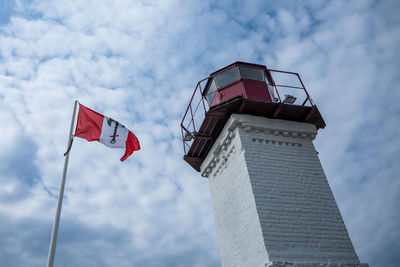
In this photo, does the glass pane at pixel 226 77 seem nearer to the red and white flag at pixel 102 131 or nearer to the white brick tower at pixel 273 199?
the white brick tower at pixel 273 199

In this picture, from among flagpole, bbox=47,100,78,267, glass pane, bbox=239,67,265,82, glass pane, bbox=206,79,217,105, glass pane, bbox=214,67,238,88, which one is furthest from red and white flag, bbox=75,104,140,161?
glass pane, bbox=239,67,265,82

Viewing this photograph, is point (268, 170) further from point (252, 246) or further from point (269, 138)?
point (252, 246)

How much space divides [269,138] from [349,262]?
16.3ft

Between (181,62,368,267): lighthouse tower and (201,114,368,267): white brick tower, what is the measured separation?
0.03m

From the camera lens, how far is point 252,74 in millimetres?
14586

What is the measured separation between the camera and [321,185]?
1213cm

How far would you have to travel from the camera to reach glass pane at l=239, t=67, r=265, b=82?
47.3ft

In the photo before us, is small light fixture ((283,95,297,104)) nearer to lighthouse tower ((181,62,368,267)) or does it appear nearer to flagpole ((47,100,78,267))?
lighthouse tower ((181,62,368,267))

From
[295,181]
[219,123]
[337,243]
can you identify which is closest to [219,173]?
[219,123]

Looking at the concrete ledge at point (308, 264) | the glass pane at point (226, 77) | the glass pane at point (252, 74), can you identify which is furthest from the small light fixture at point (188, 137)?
the concrete ledge at point (308, 264)

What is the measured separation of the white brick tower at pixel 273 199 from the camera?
10258mm

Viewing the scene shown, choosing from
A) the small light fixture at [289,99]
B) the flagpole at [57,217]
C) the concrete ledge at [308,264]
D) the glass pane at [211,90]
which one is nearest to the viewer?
the flagpole at [57,217]

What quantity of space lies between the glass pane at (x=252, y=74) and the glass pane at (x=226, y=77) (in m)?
0.34

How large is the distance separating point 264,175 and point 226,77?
16.9 feet
